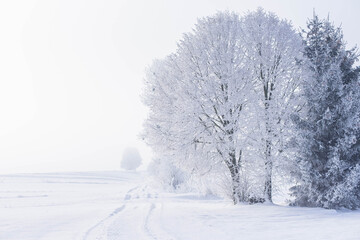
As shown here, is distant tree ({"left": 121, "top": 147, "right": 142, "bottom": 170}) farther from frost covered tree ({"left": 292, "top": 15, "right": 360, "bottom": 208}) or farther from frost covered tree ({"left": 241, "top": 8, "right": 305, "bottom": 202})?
frost covered tree ({"left": 292, "top": 15, "right": 360, "bottom": 208})

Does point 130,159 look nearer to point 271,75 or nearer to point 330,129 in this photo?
point 271,75

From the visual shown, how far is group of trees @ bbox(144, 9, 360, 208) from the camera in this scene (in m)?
13.8

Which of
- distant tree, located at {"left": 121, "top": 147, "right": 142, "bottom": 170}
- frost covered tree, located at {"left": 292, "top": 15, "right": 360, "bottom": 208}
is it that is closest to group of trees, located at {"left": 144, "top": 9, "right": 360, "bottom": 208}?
frost covered tree, located at {"left": 292, "top": 15, "right": 360, "bottom": 208}

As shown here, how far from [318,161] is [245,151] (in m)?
3.56

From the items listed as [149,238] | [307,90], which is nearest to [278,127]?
[307,90]

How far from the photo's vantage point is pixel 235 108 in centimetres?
1584

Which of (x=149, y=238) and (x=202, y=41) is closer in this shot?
(x=149, y=238)

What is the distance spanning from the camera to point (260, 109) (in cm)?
1568

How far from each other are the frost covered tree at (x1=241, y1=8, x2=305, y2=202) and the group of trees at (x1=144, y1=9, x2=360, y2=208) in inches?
2.2

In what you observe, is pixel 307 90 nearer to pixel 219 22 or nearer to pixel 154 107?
pixel 219 22

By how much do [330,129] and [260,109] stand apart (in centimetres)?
349

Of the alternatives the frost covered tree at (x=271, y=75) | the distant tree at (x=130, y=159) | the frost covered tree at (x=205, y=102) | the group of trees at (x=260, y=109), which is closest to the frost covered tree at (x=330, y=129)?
the group of trees at (x=260, y=109)

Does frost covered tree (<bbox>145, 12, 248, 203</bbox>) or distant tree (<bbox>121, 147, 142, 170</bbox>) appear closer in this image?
frost covered tree (<bbox>145, 12, 248, 203</bbox>)

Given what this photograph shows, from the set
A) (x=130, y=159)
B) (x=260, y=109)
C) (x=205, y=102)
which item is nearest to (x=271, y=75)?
(x=260, y=109)
